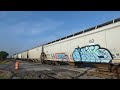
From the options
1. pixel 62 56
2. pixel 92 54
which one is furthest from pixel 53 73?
pixel 62 56

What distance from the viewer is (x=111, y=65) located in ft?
50.1

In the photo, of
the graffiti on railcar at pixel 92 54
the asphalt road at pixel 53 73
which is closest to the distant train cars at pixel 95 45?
the graffiti on railcar at pixel 92 54

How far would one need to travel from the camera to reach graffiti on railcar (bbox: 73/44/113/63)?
1569 cm

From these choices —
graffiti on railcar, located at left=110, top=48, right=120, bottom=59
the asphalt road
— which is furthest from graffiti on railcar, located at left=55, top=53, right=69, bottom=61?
graffiti on railcar, located at left=110, top=48, right=120, bottom=59

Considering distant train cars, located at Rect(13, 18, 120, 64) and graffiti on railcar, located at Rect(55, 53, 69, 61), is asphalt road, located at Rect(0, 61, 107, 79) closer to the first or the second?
distant train cars, located at Rect(13, 18, 120, 64)

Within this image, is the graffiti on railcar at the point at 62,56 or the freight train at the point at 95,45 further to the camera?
the graffiti on railcar at the point at 62,56

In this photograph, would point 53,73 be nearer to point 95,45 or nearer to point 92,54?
point 92,54

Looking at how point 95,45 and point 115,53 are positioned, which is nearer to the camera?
point 115,53

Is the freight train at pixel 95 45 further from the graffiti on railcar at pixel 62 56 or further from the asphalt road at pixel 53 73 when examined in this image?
the asphalt road at pixel 53 73

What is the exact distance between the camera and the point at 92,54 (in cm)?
1797

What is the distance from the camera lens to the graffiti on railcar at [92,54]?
15691 millimetres

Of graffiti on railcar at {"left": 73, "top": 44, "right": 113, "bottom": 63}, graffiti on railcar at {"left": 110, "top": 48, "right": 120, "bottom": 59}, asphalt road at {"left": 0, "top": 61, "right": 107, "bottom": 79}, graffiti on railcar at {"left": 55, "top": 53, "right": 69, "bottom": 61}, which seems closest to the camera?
graffiti on railcar at {"left": 110, "top": 48, "right": 120, "bottom": 59}

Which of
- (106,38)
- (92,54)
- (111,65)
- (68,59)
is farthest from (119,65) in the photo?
(68,59)
